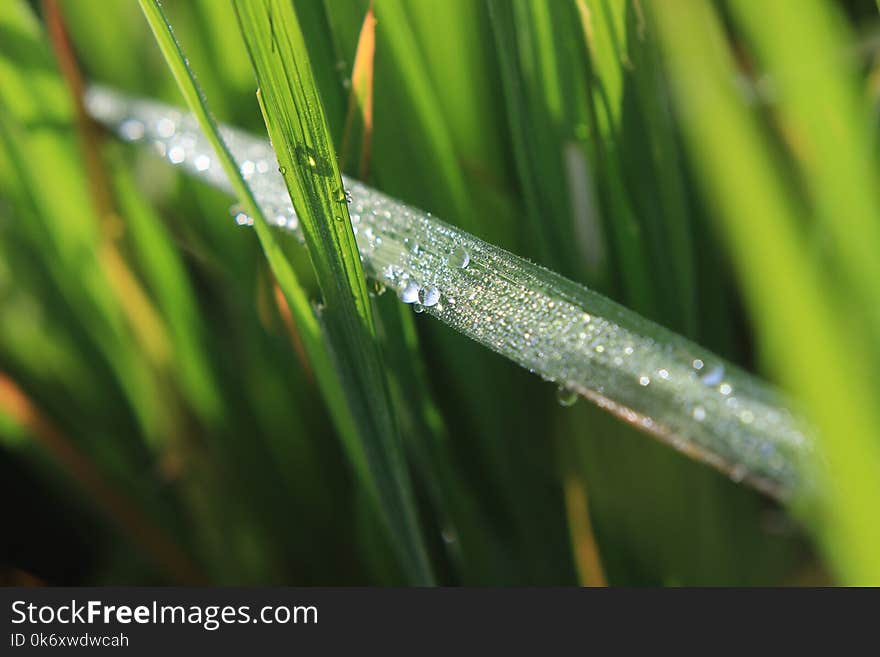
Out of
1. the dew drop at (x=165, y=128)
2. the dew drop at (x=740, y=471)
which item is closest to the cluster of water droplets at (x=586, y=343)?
the dew drop at (x=740, y=471)

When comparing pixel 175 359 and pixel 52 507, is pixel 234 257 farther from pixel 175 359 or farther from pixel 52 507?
pixel 52 507

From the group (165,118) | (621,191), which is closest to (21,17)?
(165,118)

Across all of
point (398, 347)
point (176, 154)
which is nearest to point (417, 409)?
point (398, 347)

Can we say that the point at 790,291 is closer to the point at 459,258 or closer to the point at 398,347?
the point at 459,258

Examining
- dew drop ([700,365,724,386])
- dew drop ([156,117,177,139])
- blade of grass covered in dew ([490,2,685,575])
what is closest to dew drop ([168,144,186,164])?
dew drop ([156,117,177,139])

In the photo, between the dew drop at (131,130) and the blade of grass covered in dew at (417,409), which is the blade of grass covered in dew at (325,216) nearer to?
the blade of grass covered in dew at (417,409)
